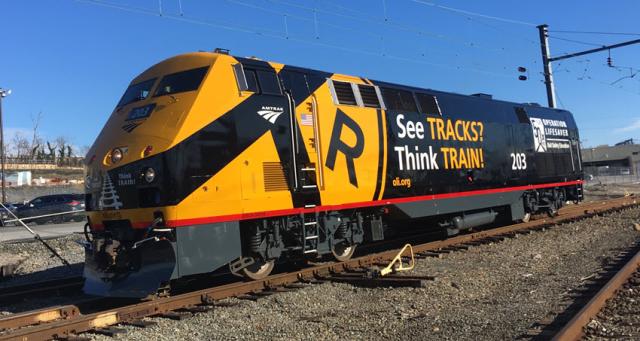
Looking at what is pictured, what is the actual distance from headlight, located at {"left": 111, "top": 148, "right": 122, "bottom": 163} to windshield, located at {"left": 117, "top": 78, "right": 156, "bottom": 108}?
122 centimetres

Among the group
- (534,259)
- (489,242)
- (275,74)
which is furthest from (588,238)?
(275,74)

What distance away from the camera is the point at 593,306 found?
643 cm

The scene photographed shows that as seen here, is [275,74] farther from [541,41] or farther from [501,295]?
[541,41]

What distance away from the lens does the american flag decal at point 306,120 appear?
9320 millimetres

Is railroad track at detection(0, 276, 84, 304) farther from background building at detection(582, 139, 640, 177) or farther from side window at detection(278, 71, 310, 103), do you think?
background building at detection(582, 139, 640, 177)

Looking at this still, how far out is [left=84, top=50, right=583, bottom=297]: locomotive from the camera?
7.61m

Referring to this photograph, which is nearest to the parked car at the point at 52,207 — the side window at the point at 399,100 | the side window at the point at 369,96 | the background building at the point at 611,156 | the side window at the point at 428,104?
the side window at the point at 428,104

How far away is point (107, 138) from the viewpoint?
848 cm

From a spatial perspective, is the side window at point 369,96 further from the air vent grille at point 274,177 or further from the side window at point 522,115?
the side window at point 522,115

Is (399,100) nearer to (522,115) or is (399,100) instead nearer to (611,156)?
(522,115)

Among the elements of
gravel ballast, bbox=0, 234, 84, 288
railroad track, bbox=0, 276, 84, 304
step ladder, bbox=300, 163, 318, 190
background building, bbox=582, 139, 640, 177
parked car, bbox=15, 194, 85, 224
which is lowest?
railroad track, bbox=0, 276, 84, 304

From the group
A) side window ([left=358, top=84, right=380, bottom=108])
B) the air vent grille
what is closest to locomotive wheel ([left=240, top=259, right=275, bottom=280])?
the air vent grille

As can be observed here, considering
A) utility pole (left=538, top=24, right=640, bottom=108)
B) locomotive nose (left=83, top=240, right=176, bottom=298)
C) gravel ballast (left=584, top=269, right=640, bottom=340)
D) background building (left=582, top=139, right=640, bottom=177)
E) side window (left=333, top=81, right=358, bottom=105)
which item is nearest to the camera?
gravel ballast (left=584, top=269, right=640, bottom=340)

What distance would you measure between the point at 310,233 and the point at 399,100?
156 inches
